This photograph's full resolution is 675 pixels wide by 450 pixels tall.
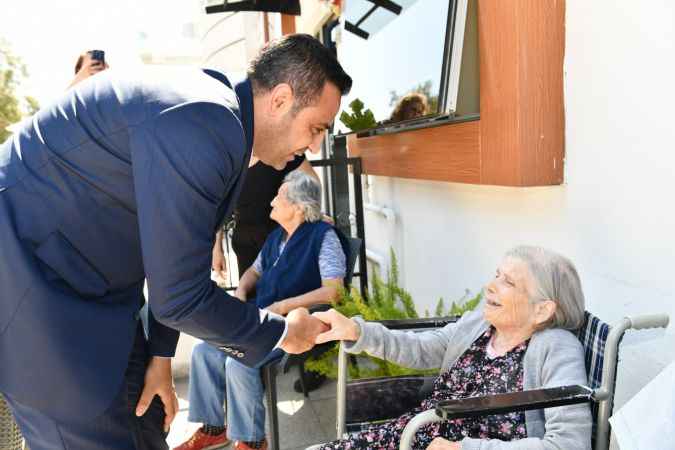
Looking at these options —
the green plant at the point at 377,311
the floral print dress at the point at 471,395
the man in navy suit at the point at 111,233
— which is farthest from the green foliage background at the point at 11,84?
the floral print dress at the point at 471,395

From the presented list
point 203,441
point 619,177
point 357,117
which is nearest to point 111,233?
point 619,177

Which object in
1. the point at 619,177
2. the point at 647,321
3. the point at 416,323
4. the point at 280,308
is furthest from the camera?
the point at 280,308

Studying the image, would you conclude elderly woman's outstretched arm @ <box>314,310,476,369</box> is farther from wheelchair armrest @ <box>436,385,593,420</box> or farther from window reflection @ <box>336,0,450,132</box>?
window reflection @ <box>336,0,450,132</box>

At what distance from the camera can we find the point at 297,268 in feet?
9.53

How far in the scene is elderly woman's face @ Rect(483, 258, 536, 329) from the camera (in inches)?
67.9

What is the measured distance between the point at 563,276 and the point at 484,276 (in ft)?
3.61

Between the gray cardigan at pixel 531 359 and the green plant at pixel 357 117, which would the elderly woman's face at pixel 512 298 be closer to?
the gray cardigan at pixel 531 359

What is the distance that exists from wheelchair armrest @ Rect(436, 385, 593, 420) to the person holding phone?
275 centimetres

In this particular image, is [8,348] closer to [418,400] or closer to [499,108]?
[418,400]

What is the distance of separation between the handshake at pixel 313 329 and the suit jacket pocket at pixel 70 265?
21.1 inches

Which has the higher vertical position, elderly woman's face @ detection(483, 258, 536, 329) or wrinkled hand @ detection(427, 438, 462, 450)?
elderly woman's face @ detection(483, 258, 536, 329)

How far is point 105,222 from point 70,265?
0.42 feet

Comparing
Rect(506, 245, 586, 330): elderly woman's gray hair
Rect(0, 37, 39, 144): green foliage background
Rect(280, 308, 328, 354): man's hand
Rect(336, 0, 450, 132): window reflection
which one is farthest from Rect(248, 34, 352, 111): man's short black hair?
Rect(0, 37, 39, 144): green foliage background

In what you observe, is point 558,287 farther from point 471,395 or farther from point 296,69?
point 296,69
